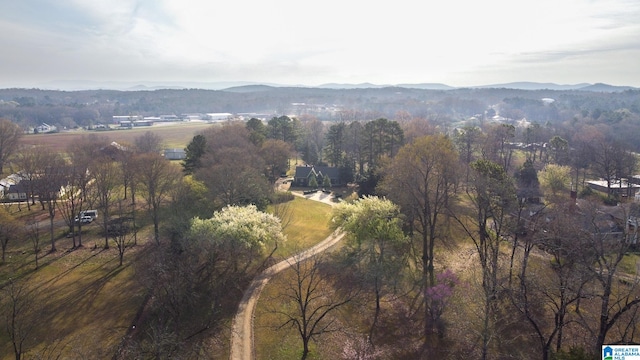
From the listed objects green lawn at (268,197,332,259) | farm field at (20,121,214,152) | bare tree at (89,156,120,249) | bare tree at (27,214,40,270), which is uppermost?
farm field at (20,121,214,152)

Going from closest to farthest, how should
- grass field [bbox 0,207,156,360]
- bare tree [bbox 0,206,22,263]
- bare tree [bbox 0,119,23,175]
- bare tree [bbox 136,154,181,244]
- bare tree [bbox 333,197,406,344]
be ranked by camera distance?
grass field [bbox 0,207,156,360]
bare tree [bbox 333,197,406,344]
bare tree [bbox 0,206,22,263]
bare tree [bbox 136,154,181,244]
bare tree [bbox 0,119,23,175]

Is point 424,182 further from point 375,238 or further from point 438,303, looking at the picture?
point 438,303

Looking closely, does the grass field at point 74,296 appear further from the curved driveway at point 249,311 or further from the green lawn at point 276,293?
the green lawn at point 276,293

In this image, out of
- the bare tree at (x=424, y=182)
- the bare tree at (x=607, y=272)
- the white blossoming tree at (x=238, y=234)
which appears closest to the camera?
the bare tree at (x=607, y=272)

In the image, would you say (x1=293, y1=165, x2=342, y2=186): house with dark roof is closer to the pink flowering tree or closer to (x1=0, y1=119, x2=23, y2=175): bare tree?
the pink flowering tree

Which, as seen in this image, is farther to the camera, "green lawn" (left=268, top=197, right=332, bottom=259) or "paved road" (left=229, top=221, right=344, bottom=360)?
"green lawn" (left=268, top=197, right=332, bottom=259)

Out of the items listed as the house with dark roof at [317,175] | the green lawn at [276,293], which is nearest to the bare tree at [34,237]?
the green lawn at [276,293]

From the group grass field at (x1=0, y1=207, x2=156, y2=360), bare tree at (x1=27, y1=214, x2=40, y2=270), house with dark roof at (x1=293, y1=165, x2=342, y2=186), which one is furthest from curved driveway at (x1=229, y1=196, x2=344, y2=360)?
house with dark roof at (x1=293, y1=165, x2=342, y2=186)
